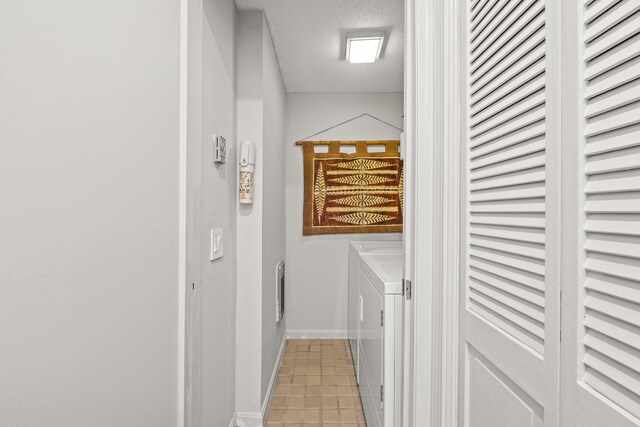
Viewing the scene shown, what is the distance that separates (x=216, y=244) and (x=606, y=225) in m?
1.33

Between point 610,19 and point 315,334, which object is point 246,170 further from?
point 315,334

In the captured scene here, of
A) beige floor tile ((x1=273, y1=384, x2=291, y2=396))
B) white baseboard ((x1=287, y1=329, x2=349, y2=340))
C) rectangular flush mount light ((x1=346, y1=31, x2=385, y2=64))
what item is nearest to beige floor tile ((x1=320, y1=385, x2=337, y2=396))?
beige floor tile ((x1=273, y1=384, x2=291, y2=396))

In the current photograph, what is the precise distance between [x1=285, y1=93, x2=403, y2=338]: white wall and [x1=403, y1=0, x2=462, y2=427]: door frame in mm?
2189

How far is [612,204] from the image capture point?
0.46m

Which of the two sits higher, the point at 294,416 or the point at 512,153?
the point at 512,153

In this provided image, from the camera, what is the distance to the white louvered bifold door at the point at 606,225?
44 cm

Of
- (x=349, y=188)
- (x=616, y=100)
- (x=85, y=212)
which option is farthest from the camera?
(x=349, y=188)

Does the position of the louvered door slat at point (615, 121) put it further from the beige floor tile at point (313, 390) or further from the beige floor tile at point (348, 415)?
the beige floor tile at point (313, 390)

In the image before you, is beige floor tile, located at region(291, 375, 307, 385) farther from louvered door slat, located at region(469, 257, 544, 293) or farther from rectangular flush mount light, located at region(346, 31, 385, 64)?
rectangular flush mount light, located at region(346, 31, 385, 64)

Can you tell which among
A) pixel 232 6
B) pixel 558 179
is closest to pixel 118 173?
pixel 558 179

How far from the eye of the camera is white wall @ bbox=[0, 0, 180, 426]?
485mm

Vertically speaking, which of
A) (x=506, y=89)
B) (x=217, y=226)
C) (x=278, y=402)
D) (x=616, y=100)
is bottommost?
(x=278, y=402)

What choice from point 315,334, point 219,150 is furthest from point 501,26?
point 315,334

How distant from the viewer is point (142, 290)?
0.84 meters
